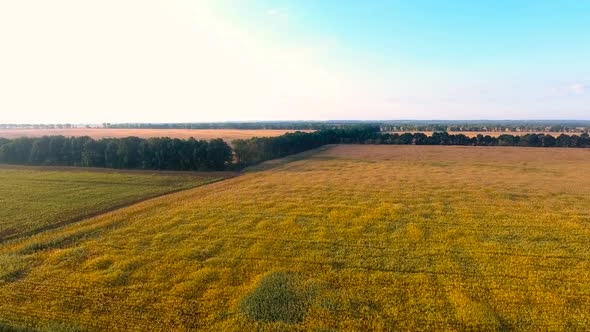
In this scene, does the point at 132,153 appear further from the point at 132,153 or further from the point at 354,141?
the point at 354,141

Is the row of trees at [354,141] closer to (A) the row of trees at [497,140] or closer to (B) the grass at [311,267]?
(A) the row of trees at [497,140]

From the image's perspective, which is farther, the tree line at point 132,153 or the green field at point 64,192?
the tree line at point 132,153

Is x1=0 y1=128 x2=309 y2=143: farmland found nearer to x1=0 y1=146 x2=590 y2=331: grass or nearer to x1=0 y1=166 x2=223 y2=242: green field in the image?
x1=0 y1=166 x2=223 y2=242: green field

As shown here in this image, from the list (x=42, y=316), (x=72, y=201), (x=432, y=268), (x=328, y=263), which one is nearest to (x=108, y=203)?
(x=72, y=201)

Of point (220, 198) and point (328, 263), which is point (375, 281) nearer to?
point (328, 263)

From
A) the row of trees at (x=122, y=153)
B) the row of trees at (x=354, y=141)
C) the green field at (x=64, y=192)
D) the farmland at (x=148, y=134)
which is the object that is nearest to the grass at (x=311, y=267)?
the green field at (x=64, y=192)

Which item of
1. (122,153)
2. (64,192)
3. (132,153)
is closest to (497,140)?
(132,153)

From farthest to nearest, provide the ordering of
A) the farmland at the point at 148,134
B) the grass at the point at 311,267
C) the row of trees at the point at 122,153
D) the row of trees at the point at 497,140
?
the farmland at the point at 148,134 < the row of trees at the point at 497,140 < the row of trees at the point at 122,153 < the grass at the point at 311,267
